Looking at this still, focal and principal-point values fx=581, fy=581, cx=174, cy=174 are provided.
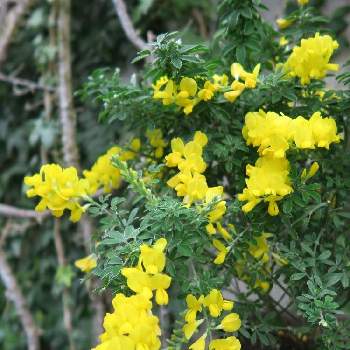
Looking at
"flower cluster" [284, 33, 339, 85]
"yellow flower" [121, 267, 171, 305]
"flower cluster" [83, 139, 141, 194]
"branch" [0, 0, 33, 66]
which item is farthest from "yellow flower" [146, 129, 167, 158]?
"branch" [0, 0, 33, 66]

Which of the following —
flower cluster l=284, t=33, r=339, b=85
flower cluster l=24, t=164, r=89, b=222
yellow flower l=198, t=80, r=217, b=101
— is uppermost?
flower cluster l=284, t=33, r=339, b=85

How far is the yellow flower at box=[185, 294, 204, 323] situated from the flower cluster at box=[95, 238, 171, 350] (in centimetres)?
8

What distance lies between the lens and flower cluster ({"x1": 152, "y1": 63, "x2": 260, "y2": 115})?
1.02m

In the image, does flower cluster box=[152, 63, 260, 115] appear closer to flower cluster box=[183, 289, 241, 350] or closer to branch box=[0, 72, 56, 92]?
flower cluster box=[183, 289, 241, 350]

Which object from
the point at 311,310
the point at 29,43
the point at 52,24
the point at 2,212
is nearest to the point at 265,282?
the point at 311,310

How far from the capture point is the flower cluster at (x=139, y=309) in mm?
780

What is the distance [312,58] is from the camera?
40.6 inches

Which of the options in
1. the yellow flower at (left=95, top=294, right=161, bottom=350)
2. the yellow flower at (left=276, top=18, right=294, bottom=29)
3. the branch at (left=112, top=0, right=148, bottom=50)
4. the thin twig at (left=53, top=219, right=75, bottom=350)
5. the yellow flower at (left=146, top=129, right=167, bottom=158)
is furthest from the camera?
the thin twig at (left=53, top=219, right=75, bottom=350)

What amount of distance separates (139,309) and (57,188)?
0.32 metres

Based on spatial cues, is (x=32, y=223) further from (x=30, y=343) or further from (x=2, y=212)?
(x=30, y=343)

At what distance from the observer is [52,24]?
219 centimetres

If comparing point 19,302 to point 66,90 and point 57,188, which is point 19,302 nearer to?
point 66,90

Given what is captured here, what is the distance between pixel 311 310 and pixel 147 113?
0.49m

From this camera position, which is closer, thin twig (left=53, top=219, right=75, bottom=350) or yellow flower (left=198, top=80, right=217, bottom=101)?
yellow flower (left=198, top=80, right=217, bottom=101)
